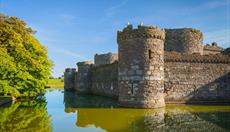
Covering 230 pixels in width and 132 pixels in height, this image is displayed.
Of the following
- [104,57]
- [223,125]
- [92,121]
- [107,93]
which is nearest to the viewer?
[223,125]

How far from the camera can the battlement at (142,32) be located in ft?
70.2

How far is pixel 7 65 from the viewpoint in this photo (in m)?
22.5

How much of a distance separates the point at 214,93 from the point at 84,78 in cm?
2196

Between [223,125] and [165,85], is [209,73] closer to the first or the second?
[165,85]

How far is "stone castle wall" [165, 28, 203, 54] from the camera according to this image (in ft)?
112

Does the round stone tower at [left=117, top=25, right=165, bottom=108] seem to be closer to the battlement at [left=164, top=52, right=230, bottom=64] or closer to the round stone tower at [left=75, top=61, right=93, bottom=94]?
the battlement at [left=164, top=52, right=230, bottom=64]

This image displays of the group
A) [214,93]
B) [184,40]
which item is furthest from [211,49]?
[214,93]

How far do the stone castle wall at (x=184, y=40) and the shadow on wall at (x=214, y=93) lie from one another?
9.05 metres

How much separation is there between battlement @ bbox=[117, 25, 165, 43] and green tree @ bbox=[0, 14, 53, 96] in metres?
8.77

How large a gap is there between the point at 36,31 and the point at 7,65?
1237cm

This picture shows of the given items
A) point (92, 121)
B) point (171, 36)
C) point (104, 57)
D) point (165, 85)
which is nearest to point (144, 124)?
point (92, 121)

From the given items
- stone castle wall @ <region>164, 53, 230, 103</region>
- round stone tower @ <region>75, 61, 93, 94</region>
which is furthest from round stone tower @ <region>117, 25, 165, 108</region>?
round stone tower @ <region>75, 61, 93, 94</region>

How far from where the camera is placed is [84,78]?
142 feet

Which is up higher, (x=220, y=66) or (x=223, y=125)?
(x=220, y=66)
